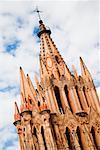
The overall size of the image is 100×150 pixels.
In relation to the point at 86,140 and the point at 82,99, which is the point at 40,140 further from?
the point at 82,99

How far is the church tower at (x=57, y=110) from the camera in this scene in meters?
32.8

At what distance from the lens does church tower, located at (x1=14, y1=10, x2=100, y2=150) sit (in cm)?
3278

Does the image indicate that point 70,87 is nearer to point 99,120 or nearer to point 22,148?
point 99,120

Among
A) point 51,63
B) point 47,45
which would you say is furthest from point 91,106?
point 47,45

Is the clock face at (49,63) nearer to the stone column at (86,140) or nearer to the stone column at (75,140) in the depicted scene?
the stone column at (86,140)

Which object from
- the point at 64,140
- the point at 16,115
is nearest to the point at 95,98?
the point at 64,140

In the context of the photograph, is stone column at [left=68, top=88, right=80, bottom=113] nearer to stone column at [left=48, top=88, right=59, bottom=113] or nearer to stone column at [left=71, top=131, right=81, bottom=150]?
stone column at [left=48, top=88, right=59, bottom=113]

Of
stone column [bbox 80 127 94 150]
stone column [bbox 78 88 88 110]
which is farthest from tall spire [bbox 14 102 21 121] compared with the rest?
stone column [bbox 78 88 88 110]

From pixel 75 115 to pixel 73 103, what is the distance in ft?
5.13

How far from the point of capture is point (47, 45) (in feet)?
136

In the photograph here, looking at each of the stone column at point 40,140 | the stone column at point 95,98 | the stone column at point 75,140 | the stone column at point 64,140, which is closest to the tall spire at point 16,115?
the stone column at point 40,140

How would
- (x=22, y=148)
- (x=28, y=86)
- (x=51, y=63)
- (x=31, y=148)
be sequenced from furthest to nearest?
(x=51, y=63)
(x=28, y=86)
(x=22, y=148)
(x=31, y=148)

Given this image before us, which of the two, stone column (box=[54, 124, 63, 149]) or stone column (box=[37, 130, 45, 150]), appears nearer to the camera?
stone column (box=[37, 130, 45, 150])

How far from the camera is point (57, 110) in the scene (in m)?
35.1
